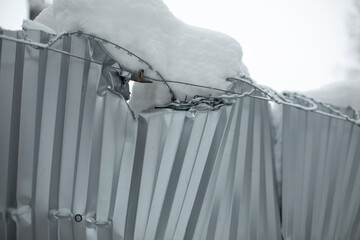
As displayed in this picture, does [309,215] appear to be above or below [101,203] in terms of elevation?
below

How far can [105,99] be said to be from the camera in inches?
53.6

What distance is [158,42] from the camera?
4.85 feet

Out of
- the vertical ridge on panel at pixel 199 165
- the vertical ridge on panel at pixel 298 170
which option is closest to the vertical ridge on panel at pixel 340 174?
the vertical ridge on panel at pixel 298 170

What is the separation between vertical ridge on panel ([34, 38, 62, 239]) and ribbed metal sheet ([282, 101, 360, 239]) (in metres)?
1.32

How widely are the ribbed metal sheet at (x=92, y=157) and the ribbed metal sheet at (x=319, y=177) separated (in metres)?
0.50

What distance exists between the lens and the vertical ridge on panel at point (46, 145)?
1270 mm

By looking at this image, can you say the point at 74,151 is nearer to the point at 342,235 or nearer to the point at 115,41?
the point at 115,41

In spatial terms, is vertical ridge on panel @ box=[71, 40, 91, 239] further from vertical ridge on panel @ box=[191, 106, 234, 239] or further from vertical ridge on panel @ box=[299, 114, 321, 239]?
vertical ridge on panel @ box=[299, 114, 321, 239]

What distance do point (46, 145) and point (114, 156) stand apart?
299mm

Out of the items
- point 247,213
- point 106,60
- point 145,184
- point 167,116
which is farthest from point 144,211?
point 106,60

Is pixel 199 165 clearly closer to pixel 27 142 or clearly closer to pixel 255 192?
pixel 255 192

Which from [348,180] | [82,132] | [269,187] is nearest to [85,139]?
[82,132]

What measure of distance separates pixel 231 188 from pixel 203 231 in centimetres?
28

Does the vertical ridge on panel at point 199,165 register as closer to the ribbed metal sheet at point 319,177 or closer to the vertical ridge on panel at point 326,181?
the ribbed metal sheet at point 319,177
